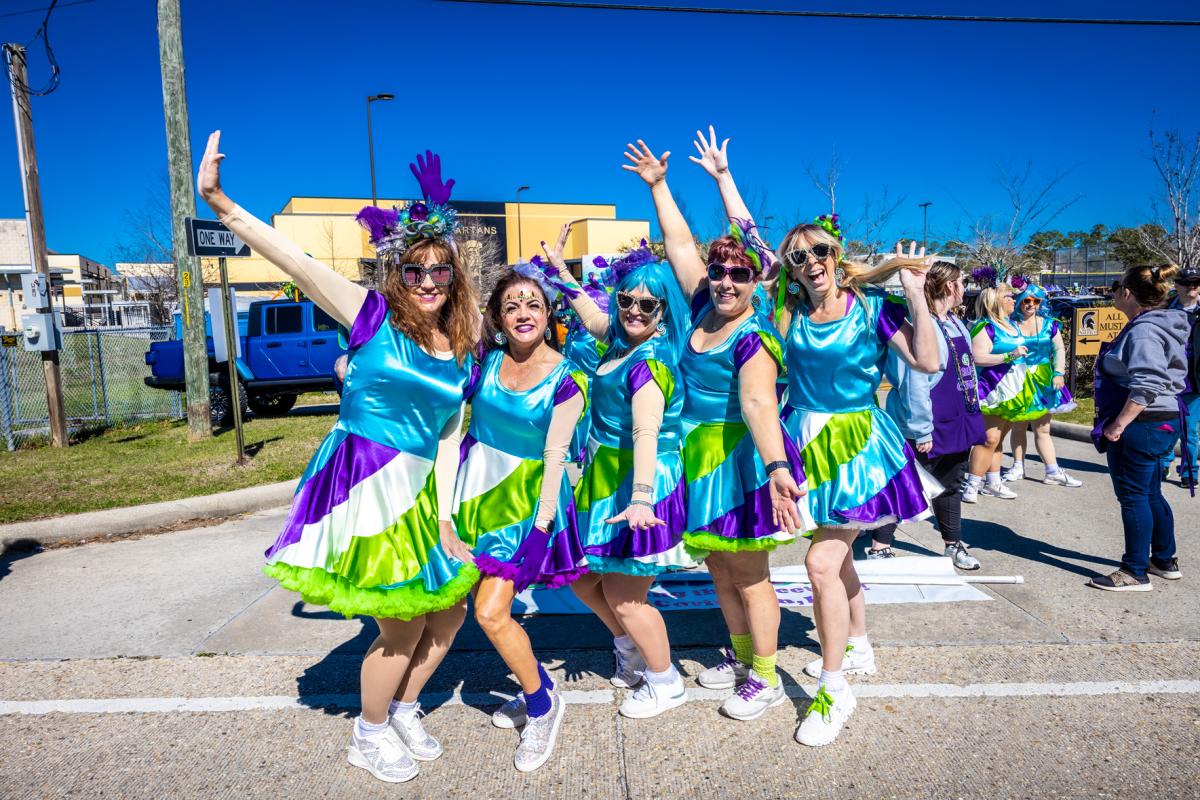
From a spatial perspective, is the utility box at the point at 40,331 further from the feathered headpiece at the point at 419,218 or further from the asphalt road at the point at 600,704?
the feathered headpiece at the point at 419,218

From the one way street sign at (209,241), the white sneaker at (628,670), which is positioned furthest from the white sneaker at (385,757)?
the one way street sign at (209,241)

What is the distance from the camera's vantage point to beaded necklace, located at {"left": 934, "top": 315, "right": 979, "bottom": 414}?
16.9 ft

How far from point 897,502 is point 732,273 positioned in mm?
1116

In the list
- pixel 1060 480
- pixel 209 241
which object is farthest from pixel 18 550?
pixel 1060 480

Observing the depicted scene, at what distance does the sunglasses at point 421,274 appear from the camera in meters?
2.83

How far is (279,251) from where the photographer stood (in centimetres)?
→ 269

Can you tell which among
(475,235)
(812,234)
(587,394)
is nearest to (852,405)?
(812,234)

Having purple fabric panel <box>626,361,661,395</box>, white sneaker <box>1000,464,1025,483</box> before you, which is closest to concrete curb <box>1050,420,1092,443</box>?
white sneaker <box>1000,464,1025,483</box>

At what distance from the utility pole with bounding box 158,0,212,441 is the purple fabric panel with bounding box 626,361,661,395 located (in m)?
8.54

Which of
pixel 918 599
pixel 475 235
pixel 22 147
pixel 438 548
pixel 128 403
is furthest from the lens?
pixel 475 235

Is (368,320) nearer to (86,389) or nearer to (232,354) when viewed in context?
(232,354)

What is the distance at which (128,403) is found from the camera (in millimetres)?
13047

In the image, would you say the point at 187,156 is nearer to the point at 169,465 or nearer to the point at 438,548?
the point at 169,465

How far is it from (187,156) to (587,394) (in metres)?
9.27
